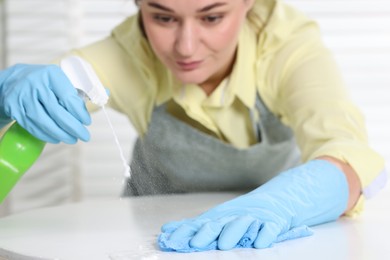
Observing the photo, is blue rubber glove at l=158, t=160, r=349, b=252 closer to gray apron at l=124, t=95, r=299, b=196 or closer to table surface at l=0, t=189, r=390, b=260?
table surface at l=0, t=189, r=390, b=260

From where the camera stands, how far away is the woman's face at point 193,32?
1.42 m

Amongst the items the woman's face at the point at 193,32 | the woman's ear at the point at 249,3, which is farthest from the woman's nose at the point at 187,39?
the woman's ear at the point at 249,3

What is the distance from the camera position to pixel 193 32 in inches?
56.1

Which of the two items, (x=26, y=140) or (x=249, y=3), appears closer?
(x=26, y=140)

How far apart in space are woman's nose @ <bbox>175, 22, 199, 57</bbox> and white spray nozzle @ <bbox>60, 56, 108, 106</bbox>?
0.19 m

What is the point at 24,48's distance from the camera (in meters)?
2.57

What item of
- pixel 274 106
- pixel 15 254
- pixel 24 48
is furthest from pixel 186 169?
pixel 24 48

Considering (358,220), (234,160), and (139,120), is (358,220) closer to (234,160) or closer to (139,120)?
(234,160)

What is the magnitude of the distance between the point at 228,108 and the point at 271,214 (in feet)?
1.55

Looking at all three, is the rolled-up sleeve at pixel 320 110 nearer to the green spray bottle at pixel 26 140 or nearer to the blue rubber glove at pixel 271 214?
the blue rubber glove at pixel 271 214

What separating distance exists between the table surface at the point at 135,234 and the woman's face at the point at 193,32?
0.24m

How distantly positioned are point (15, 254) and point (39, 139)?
0.98 ft

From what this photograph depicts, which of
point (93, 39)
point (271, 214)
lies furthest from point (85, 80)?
point (93, 39)

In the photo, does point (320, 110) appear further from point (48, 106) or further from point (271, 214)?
point (48, 106)
